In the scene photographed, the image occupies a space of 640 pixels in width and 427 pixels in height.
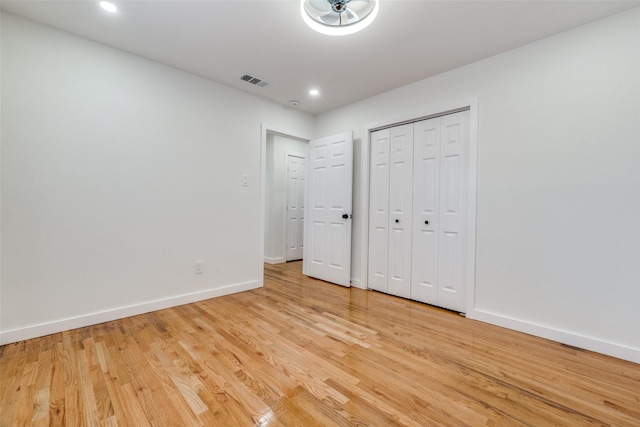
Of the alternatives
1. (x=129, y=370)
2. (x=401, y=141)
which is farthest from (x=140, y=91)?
(x=401, y=141)

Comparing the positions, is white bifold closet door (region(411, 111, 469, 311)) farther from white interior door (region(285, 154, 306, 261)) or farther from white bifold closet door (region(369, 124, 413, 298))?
white interior door (region(285, 154, 306, 261))

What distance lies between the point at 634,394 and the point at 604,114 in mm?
1869

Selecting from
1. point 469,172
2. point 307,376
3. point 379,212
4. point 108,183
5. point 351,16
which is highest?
point 351,16

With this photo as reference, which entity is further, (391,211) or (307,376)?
(391,211)

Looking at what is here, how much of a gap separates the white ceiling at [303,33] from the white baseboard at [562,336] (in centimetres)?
241

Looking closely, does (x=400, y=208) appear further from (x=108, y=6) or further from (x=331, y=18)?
(x=108, y=6)

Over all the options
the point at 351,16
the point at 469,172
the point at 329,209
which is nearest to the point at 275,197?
the point at 329,209

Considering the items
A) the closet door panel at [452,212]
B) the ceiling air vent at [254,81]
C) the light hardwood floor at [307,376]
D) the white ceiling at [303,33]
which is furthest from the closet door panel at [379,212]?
the ceiling air vent at [254,81]

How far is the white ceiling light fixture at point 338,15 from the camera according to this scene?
74.2 inches

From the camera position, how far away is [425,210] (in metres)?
3.01

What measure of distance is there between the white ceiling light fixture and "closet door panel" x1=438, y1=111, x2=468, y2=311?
140 cm

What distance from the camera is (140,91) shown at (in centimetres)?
262

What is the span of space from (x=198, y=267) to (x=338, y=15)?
2737 mm

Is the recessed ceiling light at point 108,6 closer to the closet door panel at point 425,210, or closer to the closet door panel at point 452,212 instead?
the closet door panel at point 425,210
